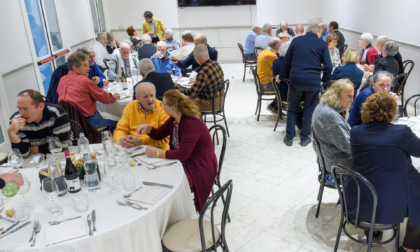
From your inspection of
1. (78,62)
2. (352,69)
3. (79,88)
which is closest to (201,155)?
(79,88)

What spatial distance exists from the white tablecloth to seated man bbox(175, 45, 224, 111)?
220cm

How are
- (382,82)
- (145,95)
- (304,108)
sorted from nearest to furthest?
(145,95), (382,82), (304,108)

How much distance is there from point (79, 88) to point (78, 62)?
286 mm

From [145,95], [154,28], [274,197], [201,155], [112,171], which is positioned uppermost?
[154,28]

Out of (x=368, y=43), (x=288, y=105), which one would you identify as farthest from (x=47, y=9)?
(x=368, y=43)

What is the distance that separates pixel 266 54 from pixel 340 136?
2.93m

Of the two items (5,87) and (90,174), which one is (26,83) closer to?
(5,87)

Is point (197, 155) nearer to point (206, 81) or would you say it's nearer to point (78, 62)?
point (206, 81)

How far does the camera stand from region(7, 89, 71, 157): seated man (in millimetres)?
2629

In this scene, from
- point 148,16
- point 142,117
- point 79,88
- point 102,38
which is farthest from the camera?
point 148,16

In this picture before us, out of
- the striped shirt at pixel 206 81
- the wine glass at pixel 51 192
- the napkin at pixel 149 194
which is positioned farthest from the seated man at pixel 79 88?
the napkin at pixel 149 194

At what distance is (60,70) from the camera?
14.0ft

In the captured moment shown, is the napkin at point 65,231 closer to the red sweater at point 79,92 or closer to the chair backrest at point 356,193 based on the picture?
the chair backrest at point 356,193

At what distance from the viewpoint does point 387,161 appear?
2115mm
